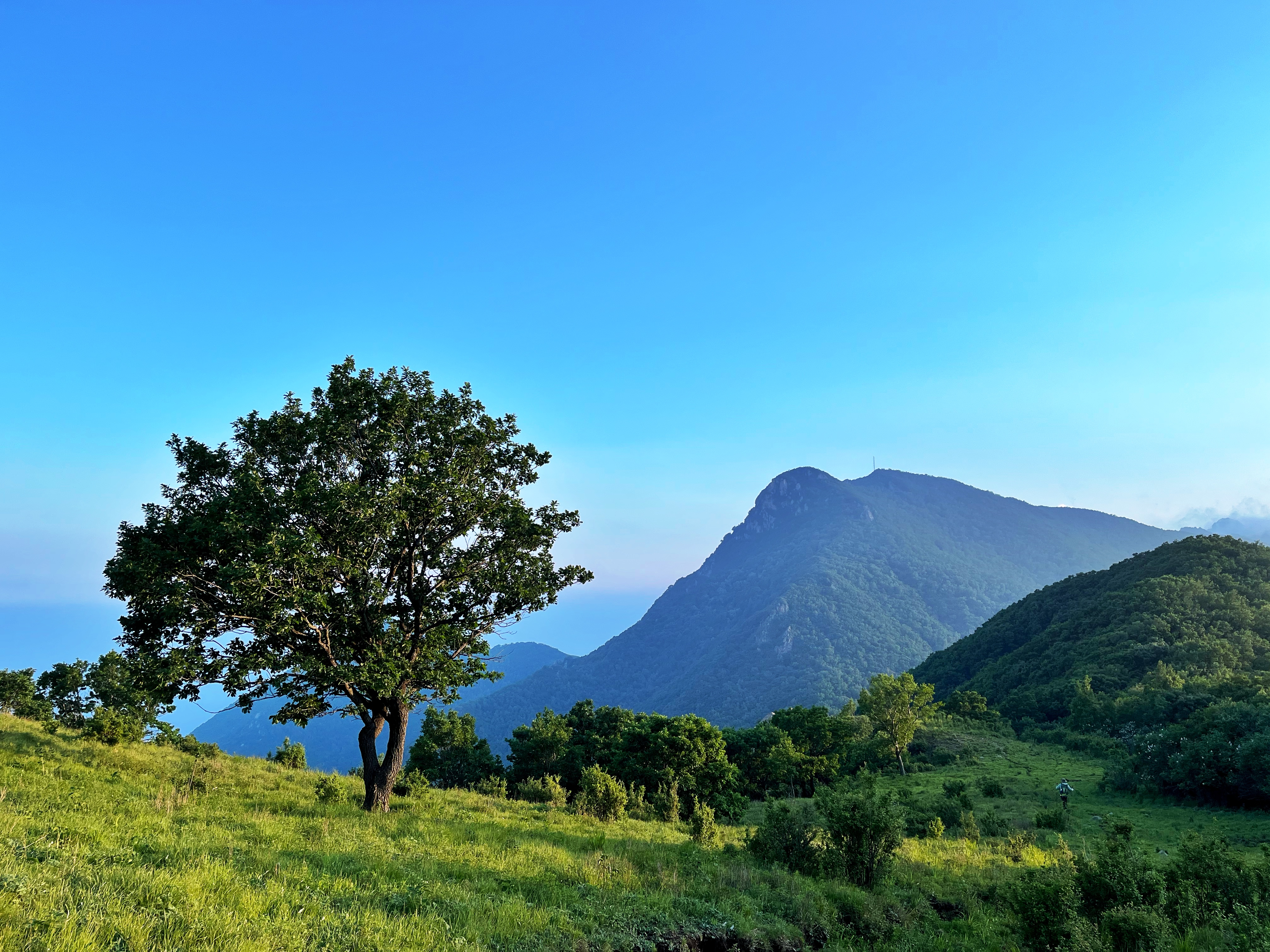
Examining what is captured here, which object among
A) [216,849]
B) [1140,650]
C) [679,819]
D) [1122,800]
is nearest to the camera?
[216,849]

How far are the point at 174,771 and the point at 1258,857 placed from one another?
4311 centimetres

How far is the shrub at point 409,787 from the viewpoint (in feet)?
76.3

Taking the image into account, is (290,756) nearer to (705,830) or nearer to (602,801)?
(602,801)

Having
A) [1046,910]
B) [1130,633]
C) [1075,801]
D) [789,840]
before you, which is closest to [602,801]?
[789,840]

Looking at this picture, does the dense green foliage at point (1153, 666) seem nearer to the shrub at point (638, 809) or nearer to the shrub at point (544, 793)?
the shrub at point (638, 809)

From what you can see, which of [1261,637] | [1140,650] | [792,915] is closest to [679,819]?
[792,915]

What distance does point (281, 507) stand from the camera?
53.4 ft

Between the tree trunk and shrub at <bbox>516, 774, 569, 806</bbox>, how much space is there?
599 inches

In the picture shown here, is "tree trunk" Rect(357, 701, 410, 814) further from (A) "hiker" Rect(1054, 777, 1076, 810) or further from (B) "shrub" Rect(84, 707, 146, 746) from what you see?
(A) "hiker" Rect(1054, 777, 1076, 810)

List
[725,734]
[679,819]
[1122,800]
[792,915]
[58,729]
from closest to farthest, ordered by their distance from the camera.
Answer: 1. [792,915]
2. [58,729]
3. [679,819]
4. [1122,800]
5. [725,734]

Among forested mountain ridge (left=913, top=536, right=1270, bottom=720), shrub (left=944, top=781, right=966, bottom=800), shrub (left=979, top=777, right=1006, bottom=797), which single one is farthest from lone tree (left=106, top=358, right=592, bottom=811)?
forested mountain ridge (left=913, top=536, right=1270, bottom=720)

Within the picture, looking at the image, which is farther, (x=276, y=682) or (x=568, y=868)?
(x=276, y=682)

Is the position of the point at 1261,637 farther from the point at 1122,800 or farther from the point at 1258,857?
the point at 1258,857

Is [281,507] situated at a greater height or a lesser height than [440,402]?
lesser
